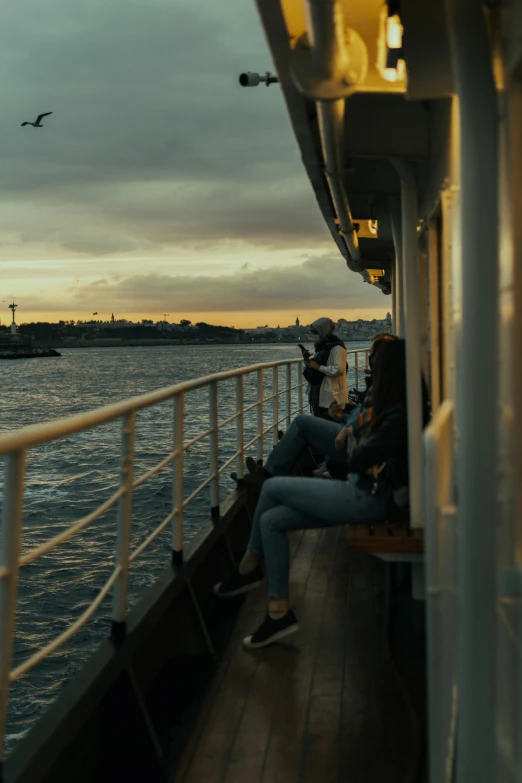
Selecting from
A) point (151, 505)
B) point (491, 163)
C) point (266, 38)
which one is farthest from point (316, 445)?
point (151, 505)

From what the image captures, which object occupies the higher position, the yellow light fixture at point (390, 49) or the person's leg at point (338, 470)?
the yellow light fixture at point (390, 49)

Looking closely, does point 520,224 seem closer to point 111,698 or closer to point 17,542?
point 17,542

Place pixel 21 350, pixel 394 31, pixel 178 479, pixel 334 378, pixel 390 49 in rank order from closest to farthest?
pixel 394 31, pixel 390 49, pixel 178 479, pixel 334 378, pixel 21 350

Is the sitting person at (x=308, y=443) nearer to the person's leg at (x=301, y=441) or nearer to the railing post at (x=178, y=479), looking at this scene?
the person's leg at (x=301, y=441)

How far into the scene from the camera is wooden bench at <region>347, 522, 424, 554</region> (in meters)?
3.07

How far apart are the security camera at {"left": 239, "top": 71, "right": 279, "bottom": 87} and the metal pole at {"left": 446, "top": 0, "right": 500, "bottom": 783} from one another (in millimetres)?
1735

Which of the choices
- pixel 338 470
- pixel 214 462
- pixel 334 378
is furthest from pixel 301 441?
pixel 334 378

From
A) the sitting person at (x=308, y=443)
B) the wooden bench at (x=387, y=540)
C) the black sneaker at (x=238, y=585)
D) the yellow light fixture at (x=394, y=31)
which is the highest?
the yellow light fixture at (x=394, y=31)

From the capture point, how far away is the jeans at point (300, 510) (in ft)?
10.3

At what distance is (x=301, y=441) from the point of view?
4.41 meters

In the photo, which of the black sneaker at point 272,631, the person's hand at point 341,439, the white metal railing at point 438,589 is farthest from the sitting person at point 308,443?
the white metal railing at point 438,589

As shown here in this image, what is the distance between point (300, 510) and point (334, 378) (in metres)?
3.67

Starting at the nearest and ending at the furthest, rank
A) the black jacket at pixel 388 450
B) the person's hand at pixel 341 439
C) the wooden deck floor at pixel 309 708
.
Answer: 1. the wooden deck floor at pixel 309 708
2. the black jacket at pixel 388 450
3. the person's hand at pixel 341 439

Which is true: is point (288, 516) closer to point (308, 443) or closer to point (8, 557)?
point (308, 443)
